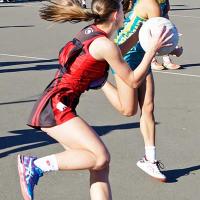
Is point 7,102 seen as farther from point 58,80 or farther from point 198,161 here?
point 58,80

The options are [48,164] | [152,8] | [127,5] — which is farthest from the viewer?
[152,8]

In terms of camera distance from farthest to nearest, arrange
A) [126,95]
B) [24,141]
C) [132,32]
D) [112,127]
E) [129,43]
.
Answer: [112,127]
[24,141]
[132,32]
[129,43]
[126,95]

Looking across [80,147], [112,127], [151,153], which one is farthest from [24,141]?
[80,147]

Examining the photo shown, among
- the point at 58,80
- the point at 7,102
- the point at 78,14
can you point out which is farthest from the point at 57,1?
the point at 7,102

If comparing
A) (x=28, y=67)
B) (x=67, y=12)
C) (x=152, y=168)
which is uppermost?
(x=67, y=12)

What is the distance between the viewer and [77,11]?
13.1 feet

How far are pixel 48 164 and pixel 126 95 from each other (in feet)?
2.44

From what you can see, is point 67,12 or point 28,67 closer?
point 67,12

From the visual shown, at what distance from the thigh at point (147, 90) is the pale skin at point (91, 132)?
1261 millimetres

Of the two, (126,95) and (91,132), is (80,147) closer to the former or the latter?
(91,132)

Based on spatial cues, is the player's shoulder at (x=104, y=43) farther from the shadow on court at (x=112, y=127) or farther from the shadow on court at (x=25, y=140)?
the shadow on court at (x=112, y=127)

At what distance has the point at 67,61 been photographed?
4.00m

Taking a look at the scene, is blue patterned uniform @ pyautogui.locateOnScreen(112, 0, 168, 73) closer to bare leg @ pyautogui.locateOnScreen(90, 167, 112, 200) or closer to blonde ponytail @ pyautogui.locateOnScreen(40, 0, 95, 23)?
blonde ponytail @ pyautogui.locateOnScreen(40, 0, 95, 23)

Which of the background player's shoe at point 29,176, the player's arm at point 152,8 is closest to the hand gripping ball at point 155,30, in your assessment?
the player's arm at point 152,8
